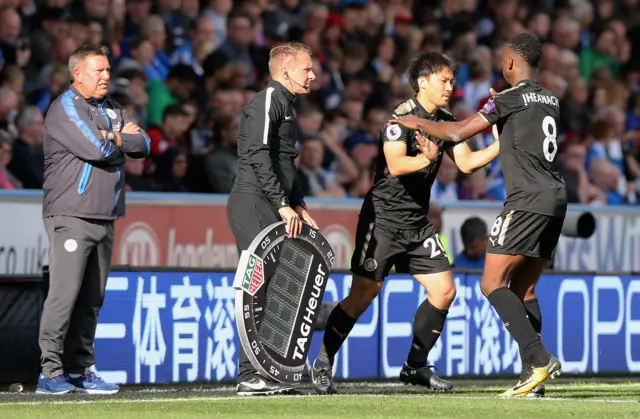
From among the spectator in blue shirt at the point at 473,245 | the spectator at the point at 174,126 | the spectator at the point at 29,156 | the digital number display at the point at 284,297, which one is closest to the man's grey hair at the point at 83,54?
the digital number display at the point at 284,297

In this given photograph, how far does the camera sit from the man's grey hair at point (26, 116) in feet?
41.7

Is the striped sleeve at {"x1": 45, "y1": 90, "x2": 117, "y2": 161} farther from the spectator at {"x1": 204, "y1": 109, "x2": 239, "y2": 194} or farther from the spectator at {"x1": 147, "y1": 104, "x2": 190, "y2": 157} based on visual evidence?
the spectator at {"x1": 147, "y1": 104, "x2": 190, "y2": 157}

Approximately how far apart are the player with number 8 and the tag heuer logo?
1229mm

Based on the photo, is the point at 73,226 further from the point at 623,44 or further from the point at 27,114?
the point at 623,44

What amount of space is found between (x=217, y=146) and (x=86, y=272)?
4.38 meters

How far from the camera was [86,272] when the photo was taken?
933 cm

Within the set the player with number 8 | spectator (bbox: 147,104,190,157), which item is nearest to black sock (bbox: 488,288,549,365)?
the player with number 8

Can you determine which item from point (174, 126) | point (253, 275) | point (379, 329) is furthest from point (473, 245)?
point (253, 275)

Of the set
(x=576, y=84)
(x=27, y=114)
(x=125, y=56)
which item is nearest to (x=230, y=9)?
(x=125, y=56)

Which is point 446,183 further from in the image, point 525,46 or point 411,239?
point 525,46

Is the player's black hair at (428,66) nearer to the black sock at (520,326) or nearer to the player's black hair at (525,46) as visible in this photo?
the player's black hair at (525,46)

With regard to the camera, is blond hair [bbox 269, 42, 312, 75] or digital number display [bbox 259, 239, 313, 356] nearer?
digital number display [bbox 259, 239, 313, 356]

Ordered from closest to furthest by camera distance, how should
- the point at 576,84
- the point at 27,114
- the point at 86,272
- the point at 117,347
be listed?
the point at 86,272
the point at 117,347
the point at 27,114
the point at 576,84

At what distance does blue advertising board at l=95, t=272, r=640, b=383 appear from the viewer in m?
10.2
